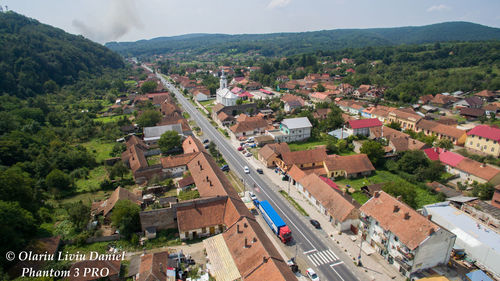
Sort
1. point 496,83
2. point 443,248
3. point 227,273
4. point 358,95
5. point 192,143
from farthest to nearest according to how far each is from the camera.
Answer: point 358,95
point 496,83
point 192,143
point 443,248
point 227,273

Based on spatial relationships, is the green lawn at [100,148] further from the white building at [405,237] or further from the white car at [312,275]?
the white building at [405,237]

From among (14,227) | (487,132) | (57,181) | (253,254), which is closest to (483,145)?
(487,132)

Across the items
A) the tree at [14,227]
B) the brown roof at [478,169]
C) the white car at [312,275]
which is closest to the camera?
the white car at [312,275]

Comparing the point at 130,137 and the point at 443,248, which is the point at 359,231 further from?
the point at 130,137

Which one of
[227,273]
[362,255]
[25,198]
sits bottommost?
[362,255]

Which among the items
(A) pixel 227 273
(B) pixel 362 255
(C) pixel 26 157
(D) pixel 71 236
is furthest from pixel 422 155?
(C) pixel 26 157

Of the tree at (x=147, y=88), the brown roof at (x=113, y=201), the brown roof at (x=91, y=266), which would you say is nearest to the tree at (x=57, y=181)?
the brown roof at (x=113, y=201)
